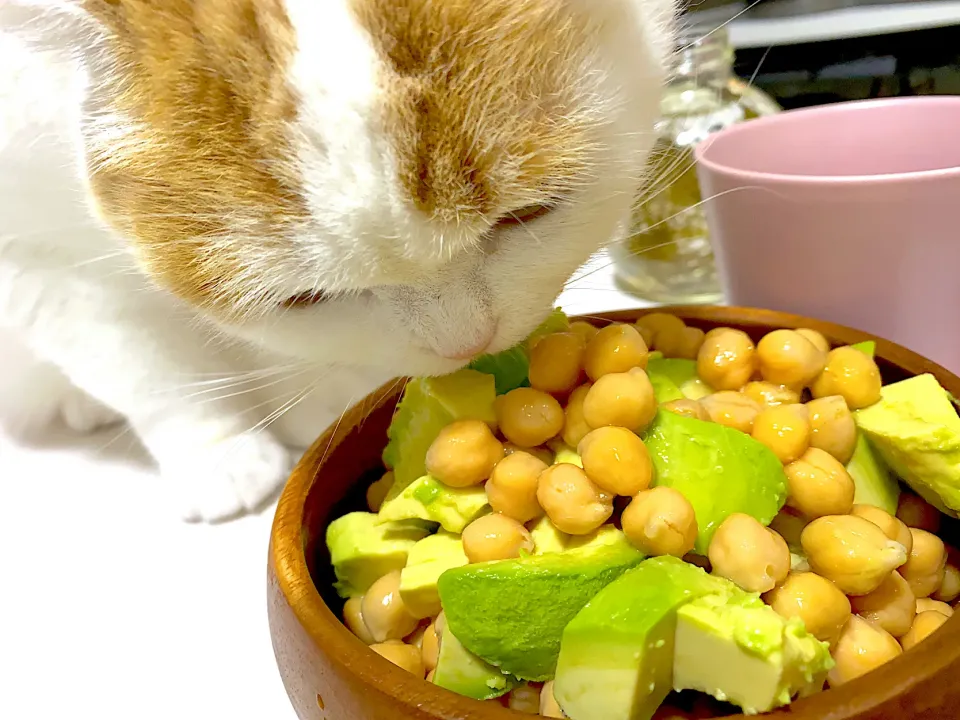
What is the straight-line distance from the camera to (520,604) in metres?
0.40

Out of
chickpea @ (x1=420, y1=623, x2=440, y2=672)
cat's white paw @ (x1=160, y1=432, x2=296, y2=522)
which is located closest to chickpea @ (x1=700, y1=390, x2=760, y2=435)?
chickpea @ (x1=420, y1=623, x2=440, y2=672)

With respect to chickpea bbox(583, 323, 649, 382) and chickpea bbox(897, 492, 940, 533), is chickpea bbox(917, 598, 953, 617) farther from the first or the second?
chickpea bbox(583, 323, 649, 382)

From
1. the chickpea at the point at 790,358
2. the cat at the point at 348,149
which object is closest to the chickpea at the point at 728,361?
the chickpea at the point at 790,358

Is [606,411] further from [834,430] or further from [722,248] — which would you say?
[722,248]

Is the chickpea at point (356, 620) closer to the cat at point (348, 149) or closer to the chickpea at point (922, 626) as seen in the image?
the cat at point (348, 149)

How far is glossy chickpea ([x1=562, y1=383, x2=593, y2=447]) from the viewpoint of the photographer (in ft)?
1.66

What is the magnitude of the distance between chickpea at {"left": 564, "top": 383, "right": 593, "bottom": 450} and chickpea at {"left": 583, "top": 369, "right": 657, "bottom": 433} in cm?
2

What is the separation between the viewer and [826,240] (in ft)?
2.11

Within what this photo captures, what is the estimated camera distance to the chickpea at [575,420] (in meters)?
0.51

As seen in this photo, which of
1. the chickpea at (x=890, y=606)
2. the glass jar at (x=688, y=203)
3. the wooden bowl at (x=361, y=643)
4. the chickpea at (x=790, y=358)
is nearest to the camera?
the wooden bowl at (x=361, y=643)

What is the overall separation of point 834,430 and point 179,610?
505mm

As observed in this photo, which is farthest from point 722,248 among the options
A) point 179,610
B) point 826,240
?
point 179,610

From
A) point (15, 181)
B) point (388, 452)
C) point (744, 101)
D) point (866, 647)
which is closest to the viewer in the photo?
point (866, 647)

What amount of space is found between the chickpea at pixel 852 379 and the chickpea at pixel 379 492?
0.30 metres
